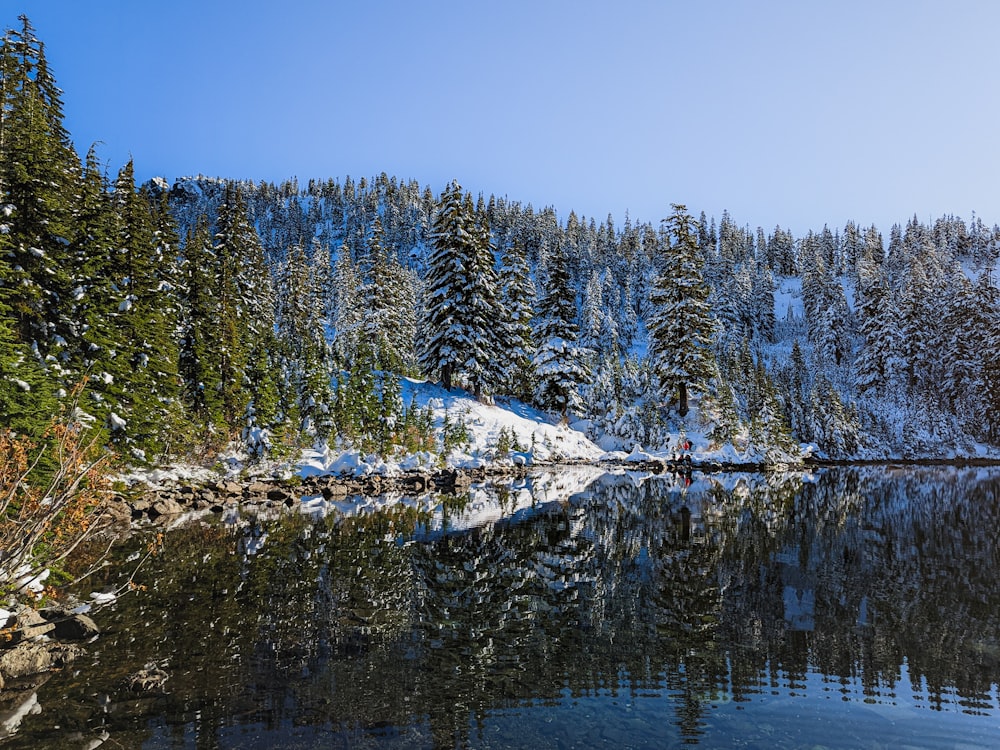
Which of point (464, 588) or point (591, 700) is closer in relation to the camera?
point (591, 700)

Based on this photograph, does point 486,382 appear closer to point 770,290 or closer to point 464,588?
point 464,588

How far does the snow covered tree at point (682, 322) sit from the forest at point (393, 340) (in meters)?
0.19

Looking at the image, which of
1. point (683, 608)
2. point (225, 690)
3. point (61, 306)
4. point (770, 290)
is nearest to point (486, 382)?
point (61, 306)

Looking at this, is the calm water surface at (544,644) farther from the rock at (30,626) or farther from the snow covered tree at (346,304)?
the snow covered tree at (346,304)

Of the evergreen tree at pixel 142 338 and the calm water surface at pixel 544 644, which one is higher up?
the evergreen tree at pixel 142 338

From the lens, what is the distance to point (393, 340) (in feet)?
194

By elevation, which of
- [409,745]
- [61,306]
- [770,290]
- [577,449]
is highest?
[770,290]

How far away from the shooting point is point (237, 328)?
120ft

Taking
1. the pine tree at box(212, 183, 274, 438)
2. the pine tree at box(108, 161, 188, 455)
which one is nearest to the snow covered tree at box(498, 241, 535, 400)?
the pine tree at box(212, 183, 274, 438)

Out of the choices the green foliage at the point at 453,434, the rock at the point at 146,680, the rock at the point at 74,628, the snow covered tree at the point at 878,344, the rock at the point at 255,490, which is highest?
the snow covered tree at the point at 878,344

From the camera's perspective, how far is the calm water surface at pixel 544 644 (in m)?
6.45

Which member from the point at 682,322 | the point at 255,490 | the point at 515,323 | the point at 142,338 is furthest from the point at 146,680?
the point at 682,322

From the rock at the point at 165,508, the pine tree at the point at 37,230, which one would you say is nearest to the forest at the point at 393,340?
the pine tree at the point at 37,230

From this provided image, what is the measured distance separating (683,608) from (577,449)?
35.7 meters
